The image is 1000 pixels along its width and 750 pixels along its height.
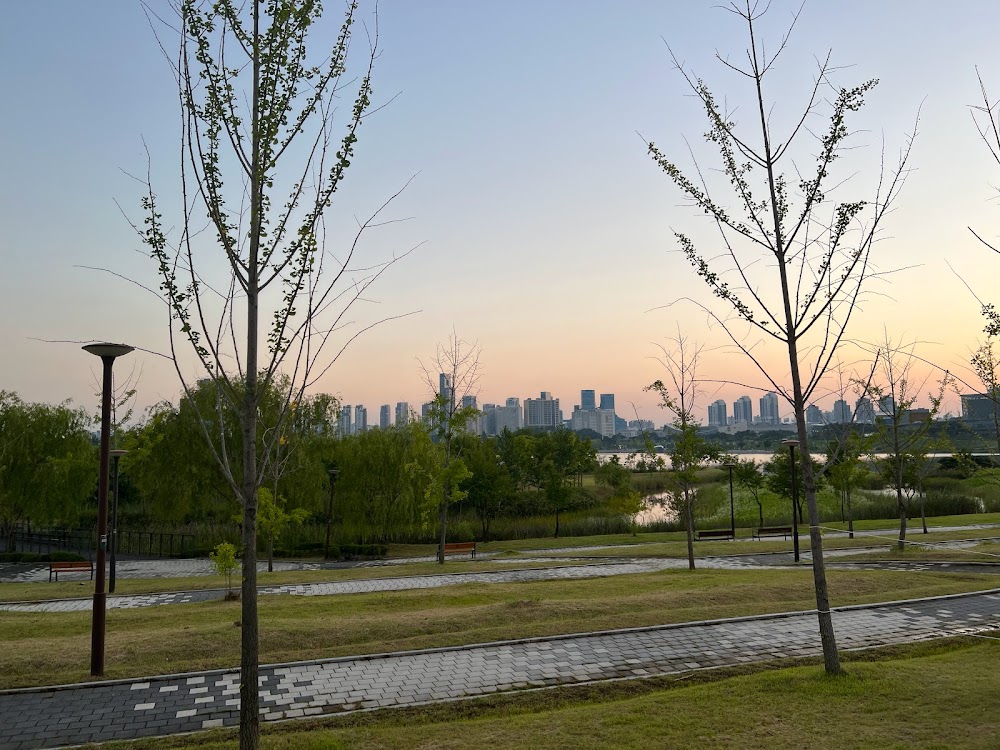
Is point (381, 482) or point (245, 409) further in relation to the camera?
point (381, 482)

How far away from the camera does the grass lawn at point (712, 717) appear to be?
6293 mm

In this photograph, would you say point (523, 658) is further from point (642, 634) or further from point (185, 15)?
point (185, 15)

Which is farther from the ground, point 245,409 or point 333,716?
point 245,409

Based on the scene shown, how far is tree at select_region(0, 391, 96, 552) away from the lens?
31500mm

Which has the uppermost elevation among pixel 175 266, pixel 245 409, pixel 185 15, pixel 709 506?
pixel 185 15

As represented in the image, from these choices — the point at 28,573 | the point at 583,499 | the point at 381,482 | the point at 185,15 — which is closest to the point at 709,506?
the point at 583,499

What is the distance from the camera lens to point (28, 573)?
25.3 m

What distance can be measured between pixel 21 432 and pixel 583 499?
102ft

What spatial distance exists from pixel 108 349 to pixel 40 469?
27.5m

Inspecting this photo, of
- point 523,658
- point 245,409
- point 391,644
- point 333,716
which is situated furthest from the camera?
point 391,644

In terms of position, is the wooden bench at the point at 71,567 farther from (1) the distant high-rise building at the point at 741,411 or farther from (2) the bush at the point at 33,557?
(1) the distant high-rise building at the point at 741,411

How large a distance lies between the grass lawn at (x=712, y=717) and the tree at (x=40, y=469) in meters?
29.5

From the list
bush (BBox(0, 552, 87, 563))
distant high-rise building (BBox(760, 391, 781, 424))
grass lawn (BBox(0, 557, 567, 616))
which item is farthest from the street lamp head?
bush (BBox(0, 552, 87, 563))

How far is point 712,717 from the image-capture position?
273 inches
